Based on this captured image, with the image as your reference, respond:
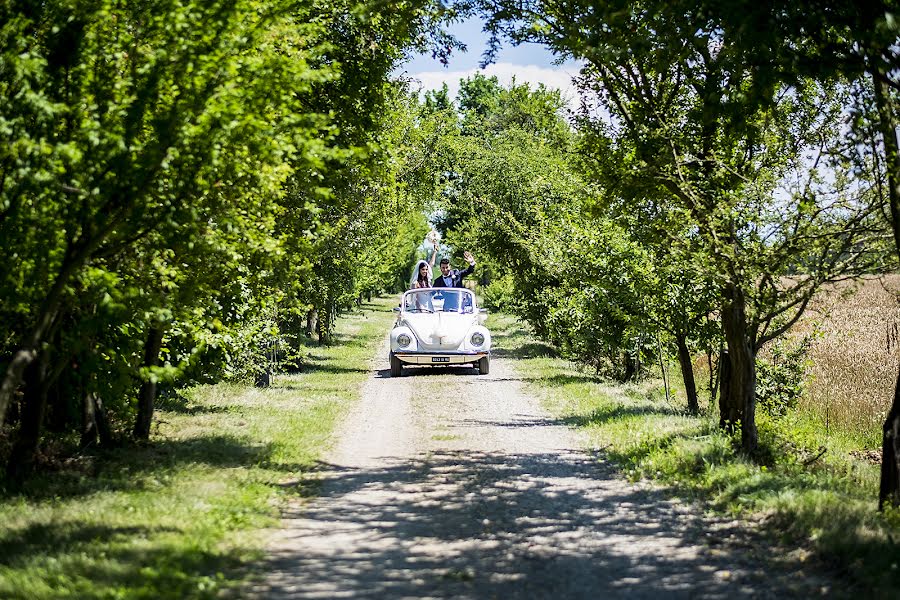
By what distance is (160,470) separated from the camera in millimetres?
9688

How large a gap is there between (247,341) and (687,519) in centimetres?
670

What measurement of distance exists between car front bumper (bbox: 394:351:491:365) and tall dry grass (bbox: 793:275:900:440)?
23.1ft

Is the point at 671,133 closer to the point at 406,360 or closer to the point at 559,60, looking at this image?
the point at 559,60

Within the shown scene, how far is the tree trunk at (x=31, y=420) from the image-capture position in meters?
8.91

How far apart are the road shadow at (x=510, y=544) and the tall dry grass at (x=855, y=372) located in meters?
5.80

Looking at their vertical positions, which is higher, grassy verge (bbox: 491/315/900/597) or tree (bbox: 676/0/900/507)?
tree (bbox: 676/0/900/507)

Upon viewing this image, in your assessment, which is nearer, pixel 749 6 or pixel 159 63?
pixel 749 6

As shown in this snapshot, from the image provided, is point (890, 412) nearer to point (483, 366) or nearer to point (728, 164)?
point (728, 164)

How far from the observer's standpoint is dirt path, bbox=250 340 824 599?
6070mm

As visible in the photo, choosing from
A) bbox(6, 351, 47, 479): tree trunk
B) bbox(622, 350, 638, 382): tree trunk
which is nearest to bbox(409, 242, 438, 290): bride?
bbox(622, 350, 638, 382): tree trunk

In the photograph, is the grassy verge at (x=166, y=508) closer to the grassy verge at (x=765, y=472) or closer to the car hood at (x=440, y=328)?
the grassy verge at (x=765, y=472)

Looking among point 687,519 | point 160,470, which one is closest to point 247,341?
point 160,470

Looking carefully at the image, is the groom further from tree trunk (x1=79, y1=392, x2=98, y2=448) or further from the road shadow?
the road shadow

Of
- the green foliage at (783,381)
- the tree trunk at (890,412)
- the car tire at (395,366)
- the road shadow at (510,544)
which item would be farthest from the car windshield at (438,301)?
the tree trunk at (890,412)
